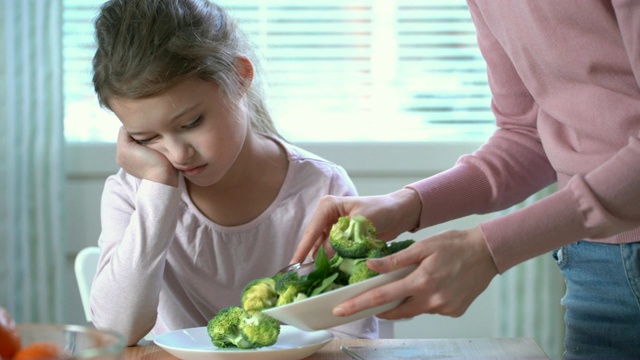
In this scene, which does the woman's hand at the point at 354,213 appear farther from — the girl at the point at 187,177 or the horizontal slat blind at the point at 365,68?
the horizontal slat blind at the point at 365,68

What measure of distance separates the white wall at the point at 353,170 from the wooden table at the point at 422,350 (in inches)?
69.4

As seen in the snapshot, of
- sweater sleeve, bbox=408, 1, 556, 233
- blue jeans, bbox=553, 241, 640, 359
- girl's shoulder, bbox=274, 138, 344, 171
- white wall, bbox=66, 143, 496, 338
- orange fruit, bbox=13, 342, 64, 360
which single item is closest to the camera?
orange fruit, bbox=13, 342, 64, 360

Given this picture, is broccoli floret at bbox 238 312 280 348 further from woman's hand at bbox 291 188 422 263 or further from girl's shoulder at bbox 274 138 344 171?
girl's shoulder at bbox 274 138 344 171

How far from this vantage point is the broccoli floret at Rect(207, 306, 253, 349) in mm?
1312

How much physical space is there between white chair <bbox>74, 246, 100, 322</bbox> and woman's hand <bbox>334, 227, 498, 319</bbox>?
3.11 feet

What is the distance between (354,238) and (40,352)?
632 mm

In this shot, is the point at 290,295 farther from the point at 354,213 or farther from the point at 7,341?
the point at 7,341

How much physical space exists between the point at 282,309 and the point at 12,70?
7.47ft

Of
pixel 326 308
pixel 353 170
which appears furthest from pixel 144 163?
pixel 353 170

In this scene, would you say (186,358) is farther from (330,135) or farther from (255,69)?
(330,135)

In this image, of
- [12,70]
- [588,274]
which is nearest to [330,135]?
[12,70]

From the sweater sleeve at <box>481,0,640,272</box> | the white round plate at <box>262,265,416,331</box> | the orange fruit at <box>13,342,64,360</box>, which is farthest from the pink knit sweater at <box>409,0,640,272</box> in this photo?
the orange fruit at <box>13,342,64,360</box>

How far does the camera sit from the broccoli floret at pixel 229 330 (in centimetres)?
131

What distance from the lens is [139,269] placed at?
5.44ft
